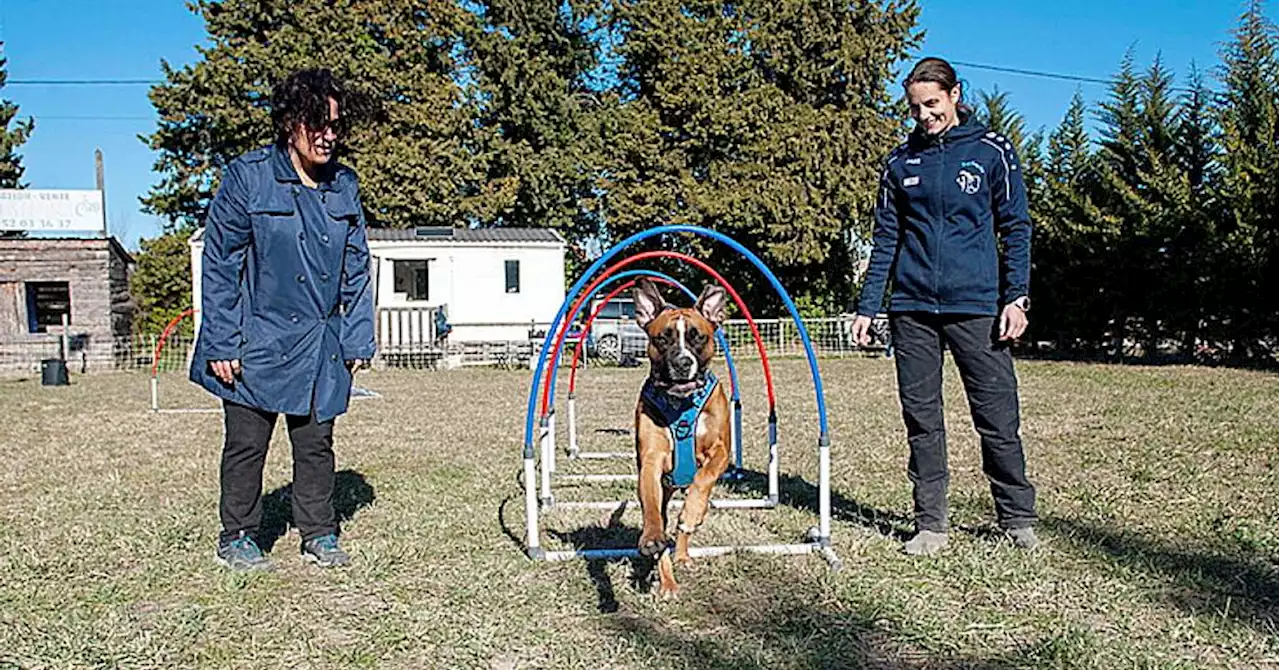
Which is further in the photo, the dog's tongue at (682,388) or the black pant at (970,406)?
the black pant at (970,406)

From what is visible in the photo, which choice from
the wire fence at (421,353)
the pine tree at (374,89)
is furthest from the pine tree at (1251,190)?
the pine tree at (374,89)

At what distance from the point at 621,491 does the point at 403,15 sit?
2676cm

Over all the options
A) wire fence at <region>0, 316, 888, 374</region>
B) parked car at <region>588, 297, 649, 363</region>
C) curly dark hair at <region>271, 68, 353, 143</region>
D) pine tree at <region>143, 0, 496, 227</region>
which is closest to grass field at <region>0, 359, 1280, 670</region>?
curly dark hair at <region>271, 68, 353, 143</region>

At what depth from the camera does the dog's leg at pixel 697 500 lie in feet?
13.9

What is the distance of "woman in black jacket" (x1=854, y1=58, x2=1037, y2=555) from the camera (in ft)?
15.2

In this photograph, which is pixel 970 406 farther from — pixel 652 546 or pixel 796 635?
pixel 652 546

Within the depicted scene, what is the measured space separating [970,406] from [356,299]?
9.84ft

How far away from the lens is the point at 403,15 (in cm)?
3009

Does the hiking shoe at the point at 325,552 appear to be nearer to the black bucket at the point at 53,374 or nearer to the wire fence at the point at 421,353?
the black bucket at the point at 53,374

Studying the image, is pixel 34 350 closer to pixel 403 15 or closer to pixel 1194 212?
pixel 403 15

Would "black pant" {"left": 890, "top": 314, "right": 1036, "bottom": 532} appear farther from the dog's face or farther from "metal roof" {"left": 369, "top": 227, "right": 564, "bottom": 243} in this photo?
"metal roof" {"left": 369, "top": 227, "right": 564, "bottom": 243}

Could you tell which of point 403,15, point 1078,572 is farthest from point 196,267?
point 1078,572

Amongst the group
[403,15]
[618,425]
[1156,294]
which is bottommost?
[618,425]

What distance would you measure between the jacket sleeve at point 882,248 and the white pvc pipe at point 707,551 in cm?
121
